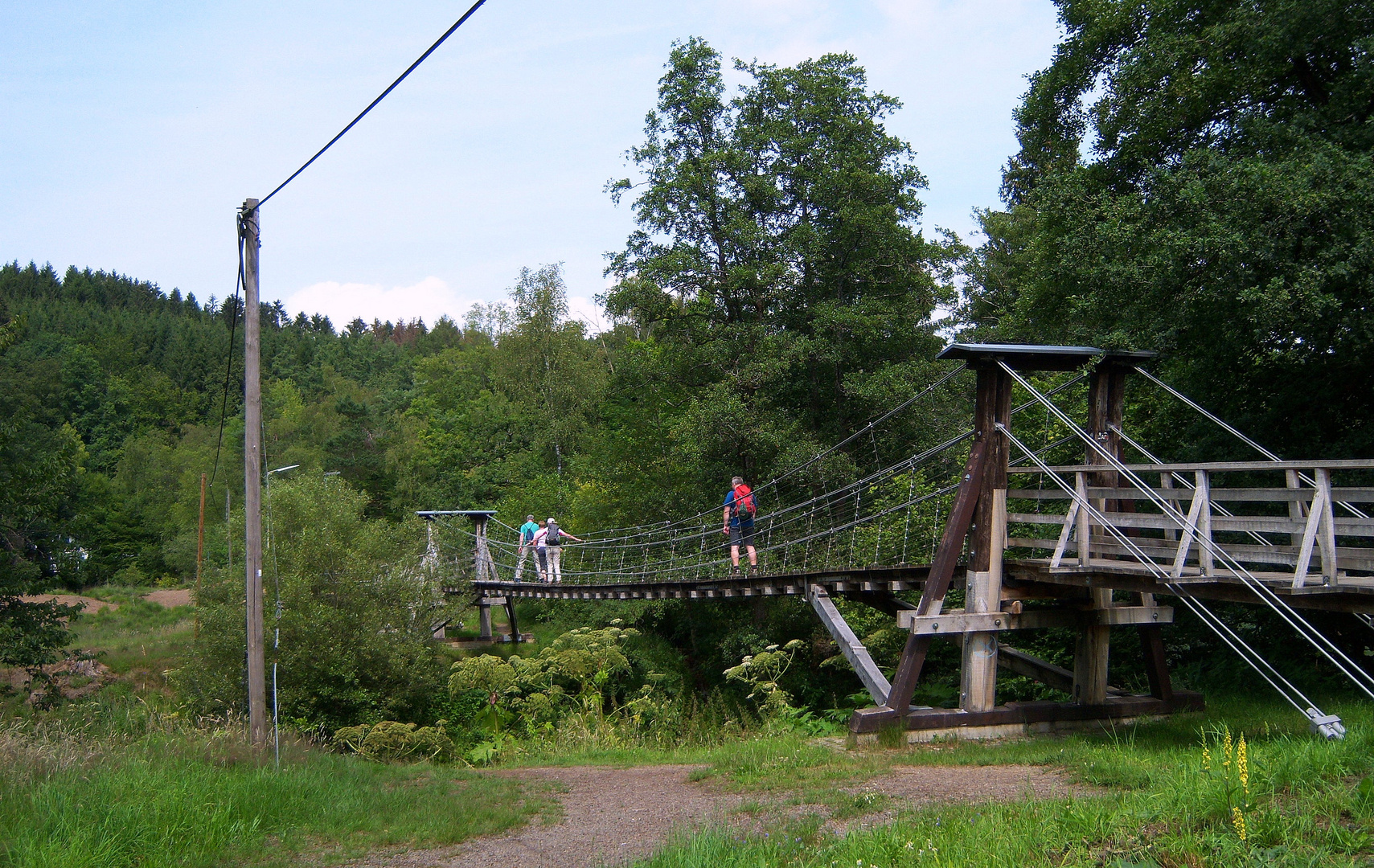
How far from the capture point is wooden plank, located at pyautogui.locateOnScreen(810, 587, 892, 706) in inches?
309

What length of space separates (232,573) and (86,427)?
4860 centimetres

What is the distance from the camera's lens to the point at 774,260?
50.0 feet

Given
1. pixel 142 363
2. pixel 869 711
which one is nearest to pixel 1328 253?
pixel 869 711

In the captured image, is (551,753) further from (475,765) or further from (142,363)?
(142,363)

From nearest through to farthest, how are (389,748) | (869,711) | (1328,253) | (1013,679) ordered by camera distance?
(1328,253) → (869,711) → (389,748) → (1013,679)

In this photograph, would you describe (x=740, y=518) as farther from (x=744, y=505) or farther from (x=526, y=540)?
(x=526, y=540)

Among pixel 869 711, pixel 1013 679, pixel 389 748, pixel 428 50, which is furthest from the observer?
pixel 1013 679

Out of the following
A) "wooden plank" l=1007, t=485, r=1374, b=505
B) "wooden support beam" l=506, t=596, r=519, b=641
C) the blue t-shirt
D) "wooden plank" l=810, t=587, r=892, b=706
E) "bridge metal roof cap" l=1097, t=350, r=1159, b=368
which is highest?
"bridge metal roof cap" l=1097, t=350, r=1159, b=368

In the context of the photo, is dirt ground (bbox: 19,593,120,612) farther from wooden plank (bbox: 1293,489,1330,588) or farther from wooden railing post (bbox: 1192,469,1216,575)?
wooden plank (bbox: 1293,489,1330,588)

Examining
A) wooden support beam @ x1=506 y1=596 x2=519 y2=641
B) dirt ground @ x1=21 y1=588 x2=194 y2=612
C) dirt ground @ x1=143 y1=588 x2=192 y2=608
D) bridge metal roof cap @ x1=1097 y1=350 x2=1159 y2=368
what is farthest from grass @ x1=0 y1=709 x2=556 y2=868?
dirt ground @ x1=143 y1=588 x2=192 y2=608

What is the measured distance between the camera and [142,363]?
62000 millimetres

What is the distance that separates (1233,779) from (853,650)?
15.9 feet

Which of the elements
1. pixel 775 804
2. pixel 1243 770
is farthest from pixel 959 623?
pixel 1243 770

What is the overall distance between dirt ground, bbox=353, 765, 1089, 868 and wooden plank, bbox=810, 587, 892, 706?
5.68 feet
